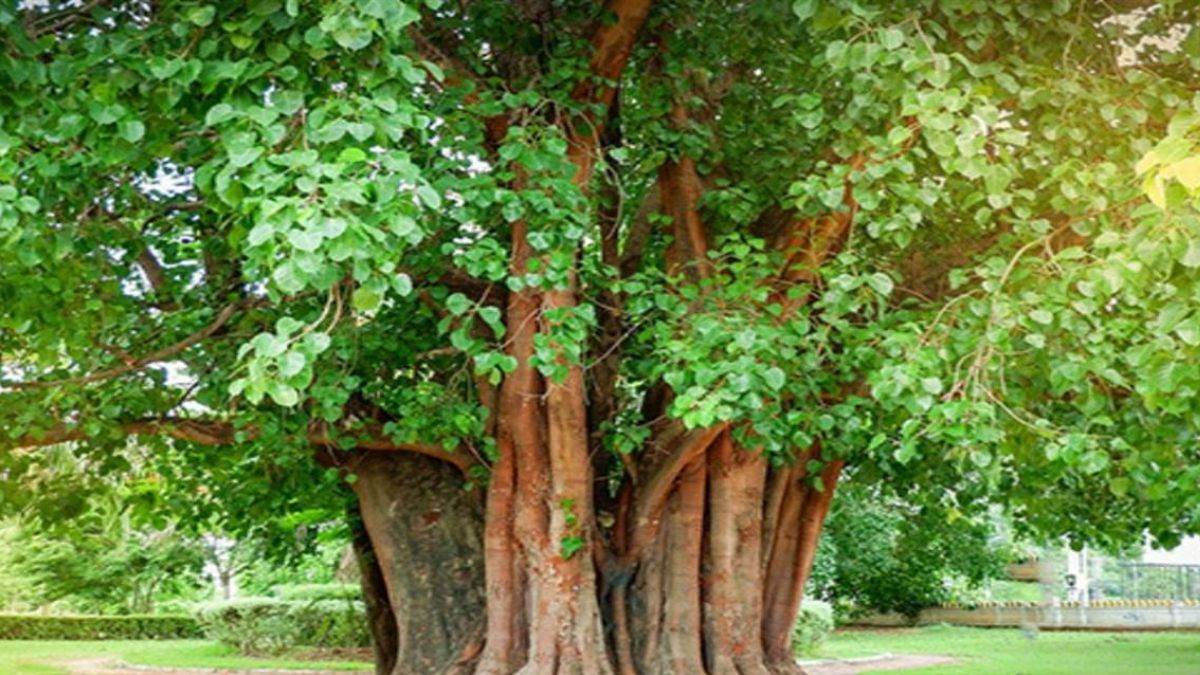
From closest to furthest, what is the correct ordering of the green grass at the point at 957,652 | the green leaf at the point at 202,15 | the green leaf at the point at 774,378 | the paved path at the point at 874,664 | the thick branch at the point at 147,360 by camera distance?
the green leaf at the point at 202,15
the green leaf at the point at 774,378
the thick branch at the point at 147,360
the green grass at the point at 957,652
the paved path at the point at 874,664

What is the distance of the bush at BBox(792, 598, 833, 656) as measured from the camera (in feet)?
62.3

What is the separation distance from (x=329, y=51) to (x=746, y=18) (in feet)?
12.1

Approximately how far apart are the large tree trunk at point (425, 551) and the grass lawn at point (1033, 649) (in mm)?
7934

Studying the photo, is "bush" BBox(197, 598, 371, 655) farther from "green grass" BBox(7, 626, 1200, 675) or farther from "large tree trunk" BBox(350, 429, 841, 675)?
"large tree trunk" BBox(350, 429, 841, 675)

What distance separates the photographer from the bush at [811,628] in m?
19.0

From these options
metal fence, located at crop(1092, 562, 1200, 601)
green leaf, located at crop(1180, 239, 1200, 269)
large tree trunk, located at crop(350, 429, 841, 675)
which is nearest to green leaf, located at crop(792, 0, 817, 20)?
green leaf, located at crop(1180, 239, 1200, 269)

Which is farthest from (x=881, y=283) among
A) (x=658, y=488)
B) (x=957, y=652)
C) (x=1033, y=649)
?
(x=1033, y=649)

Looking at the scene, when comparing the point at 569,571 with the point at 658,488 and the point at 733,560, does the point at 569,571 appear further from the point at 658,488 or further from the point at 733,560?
the point at 733,560

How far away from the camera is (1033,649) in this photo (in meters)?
19.6

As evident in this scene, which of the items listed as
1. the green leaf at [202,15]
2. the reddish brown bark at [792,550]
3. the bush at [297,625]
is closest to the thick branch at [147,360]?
the green leaf at [202,15]

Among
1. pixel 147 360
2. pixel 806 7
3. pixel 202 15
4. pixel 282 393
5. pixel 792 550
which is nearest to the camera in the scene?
pixel 282 393

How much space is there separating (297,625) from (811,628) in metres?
7.50

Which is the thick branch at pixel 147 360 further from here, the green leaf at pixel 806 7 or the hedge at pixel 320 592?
the hedge at pixel 320 592

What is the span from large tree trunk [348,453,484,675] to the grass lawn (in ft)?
26.0
